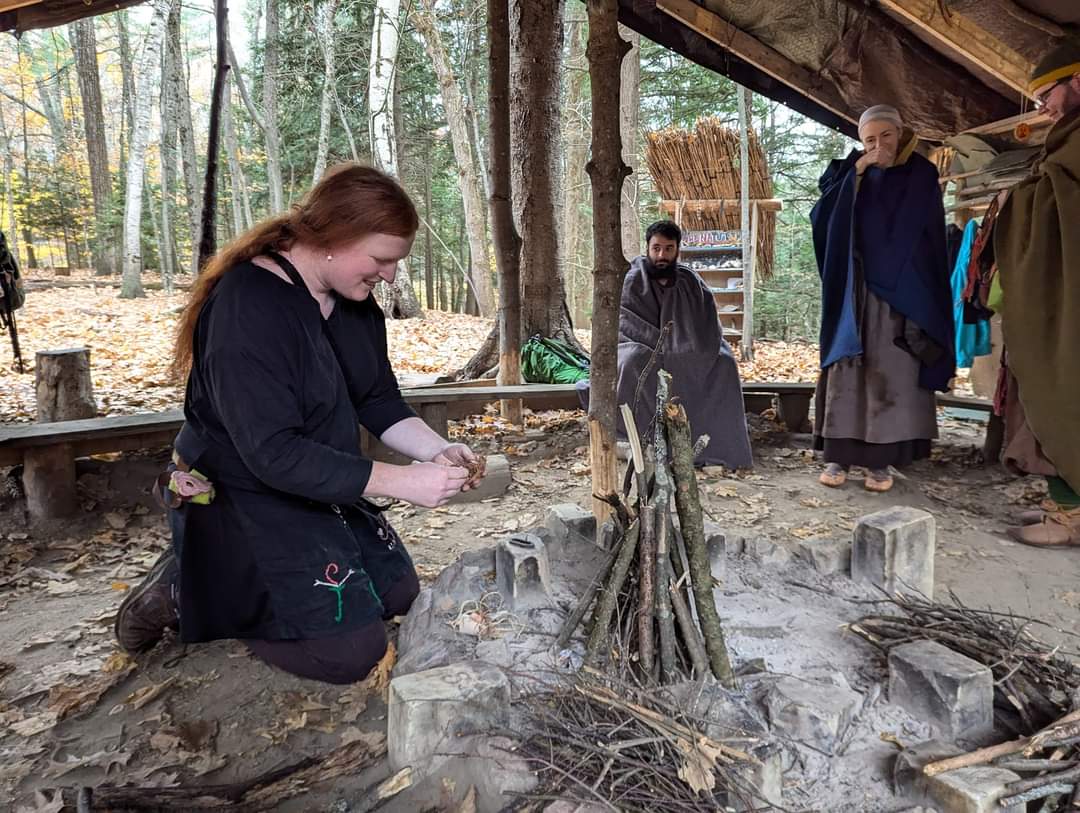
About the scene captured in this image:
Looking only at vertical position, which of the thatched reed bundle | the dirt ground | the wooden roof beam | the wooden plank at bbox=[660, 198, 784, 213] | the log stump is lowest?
the dirt ground

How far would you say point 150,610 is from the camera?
248cm

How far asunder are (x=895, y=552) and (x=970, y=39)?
3.45 metres

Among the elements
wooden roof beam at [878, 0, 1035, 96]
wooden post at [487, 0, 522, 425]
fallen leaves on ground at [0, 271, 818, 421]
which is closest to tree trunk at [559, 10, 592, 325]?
fallen leaves on ground at [0, 271, 818, 421]

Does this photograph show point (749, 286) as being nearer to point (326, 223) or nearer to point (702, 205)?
point (702, 205)

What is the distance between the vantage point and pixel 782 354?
37.7 feet

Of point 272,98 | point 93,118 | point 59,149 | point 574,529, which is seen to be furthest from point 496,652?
point 59,149

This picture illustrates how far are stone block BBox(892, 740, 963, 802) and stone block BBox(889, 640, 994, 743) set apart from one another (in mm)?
95

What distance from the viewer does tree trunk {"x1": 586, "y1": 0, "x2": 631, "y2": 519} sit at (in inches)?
115

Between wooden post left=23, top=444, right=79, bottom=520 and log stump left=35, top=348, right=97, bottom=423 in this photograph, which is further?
log stump left=35, top=348, right=97, bottom=423

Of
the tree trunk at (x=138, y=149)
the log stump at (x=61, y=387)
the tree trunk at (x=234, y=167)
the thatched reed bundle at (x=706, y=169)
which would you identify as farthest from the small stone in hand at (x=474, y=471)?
the tree trunk at (x=234, y=167)

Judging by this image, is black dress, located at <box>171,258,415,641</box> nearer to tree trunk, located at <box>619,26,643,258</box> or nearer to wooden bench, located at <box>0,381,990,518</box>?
wooden bench, located at <box>0,381,990,518</box>

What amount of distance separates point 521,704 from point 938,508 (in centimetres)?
338

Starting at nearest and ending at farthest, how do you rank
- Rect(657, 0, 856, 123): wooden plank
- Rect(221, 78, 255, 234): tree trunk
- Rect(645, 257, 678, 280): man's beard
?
Rect(657, 0, 856, 123): wooden plank, Rect(645, 257, 678, 280): man's beard, Rect(221, 78, 255, 234): tree trunk

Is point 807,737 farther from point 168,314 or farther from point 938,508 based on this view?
point 168,314
